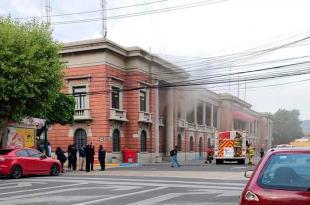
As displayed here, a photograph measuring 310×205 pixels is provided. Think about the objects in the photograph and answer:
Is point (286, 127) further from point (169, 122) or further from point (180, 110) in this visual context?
point (169, 122)

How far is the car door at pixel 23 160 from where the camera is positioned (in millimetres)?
21766

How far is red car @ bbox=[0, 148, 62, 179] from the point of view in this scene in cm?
2123

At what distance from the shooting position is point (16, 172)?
21.5 meters

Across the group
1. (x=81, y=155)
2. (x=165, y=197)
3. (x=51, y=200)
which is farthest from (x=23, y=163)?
(x=165, y=197)

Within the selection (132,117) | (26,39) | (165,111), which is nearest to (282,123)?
(165,111)

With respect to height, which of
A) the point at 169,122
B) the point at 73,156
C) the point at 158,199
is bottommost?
the point at 158,199

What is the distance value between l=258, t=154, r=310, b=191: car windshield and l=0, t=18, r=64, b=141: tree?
19.2 meters

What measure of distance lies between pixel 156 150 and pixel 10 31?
Answer: 26754 mm

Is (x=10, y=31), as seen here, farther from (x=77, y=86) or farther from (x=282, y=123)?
(x=282, y=123)

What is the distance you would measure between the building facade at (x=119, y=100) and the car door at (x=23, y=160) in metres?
15.7

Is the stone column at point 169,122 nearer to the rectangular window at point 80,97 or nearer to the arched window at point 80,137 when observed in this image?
the rectangular window at point 80,97

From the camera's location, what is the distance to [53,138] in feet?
146

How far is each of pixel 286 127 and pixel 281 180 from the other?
12151 centimetres

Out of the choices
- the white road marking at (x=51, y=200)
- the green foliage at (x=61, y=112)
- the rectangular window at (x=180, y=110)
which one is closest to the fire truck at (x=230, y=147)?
the green foliage at (x=61, y=112)
